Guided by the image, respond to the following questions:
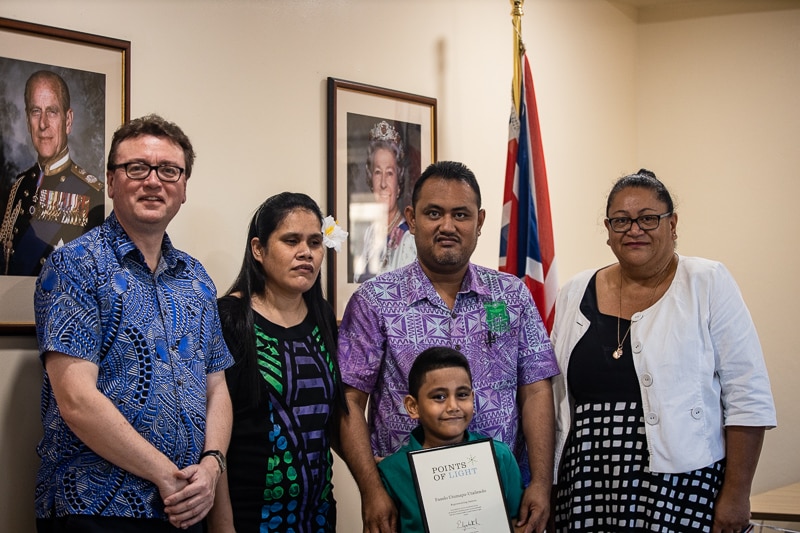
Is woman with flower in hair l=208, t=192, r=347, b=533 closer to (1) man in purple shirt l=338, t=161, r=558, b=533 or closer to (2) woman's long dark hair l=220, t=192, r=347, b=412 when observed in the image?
(2) woman's long dark hair l=220, t=192, r=347, b=412

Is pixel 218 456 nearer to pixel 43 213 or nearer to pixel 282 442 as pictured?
pixel 282 442

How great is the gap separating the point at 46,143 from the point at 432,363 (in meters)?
1.26

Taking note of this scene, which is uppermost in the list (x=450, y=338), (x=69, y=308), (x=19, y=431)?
(x=69, y=308)

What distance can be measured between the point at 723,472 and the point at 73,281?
1853 mm

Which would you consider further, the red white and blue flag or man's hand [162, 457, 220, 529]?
the red white and blue flag

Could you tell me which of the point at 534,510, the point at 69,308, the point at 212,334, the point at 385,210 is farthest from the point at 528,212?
the point at 69,308

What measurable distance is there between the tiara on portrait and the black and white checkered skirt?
140 centimetres

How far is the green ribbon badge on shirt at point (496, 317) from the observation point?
258 centimetres

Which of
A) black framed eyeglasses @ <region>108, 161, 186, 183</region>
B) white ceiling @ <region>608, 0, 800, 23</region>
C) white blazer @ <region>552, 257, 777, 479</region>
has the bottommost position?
white blazer @ <region>552, 257, 777, 479</region>

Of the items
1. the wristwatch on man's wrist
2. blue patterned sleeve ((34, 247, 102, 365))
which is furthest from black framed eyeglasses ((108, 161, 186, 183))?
the wristwatch on man's wrist

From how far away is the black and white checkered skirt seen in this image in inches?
96.3

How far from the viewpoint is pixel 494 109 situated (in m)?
4.10

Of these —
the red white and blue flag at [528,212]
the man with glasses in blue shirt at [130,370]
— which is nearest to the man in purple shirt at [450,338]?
the man with glasses in blue shirt at [130,370]

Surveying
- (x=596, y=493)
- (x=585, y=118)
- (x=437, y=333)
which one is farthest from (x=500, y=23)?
(x=596, y=493)
